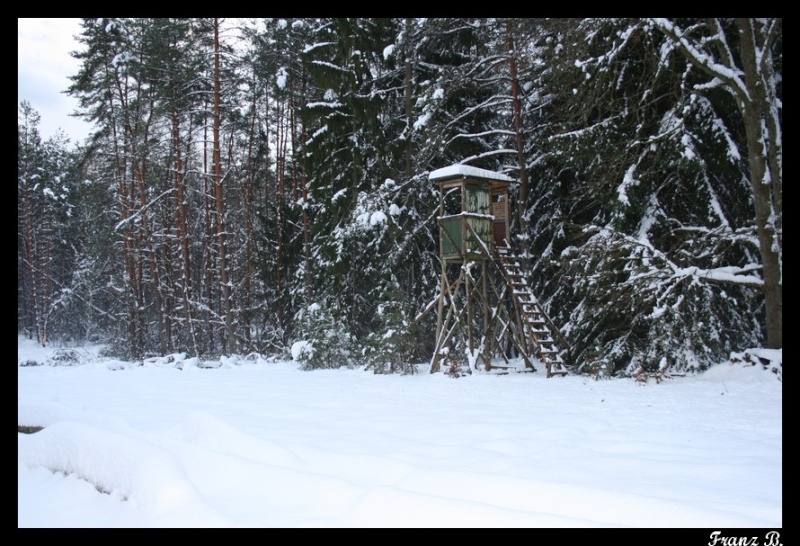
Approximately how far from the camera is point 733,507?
3.87m

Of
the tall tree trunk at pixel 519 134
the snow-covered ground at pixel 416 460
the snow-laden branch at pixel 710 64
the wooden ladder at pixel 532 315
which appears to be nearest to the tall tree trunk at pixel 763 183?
the snow-laden branch at pixel 710 64

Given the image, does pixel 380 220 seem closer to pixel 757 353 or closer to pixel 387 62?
pixel 387 62

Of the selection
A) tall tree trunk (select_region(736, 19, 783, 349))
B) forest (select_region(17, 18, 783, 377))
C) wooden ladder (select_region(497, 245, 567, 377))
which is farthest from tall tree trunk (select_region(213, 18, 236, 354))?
tall tree trunk (select_region(736, 19, 783, 349))

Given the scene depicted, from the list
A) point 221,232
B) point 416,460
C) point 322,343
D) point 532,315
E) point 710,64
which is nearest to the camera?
point 416,460

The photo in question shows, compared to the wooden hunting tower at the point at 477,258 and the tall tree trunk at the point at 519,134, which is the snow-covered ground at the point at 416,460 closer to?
the wooden hunting tower at the point at 477,258

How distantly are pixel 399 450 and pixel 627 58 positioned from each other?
35.5ft

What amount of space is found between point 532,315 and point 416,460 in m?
9.21

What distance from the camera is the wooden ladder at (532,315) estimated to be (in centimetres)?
1310

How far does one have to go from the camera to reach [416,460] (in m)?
5.40

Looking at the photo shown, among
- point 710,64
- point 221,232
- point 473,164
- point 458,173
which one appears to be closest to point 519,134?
point 473,164

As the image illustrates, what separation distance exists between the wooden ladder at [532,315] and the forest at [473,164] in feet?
2.60

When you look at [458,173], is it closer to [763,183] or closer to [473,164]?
[473,164]

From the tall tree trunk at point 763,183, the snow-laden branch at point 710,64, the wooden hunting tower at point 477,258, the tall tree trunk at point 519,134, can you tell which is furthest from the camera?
the tall tree trunk at point 519,134

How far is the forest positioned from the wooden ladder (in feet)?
2.60
